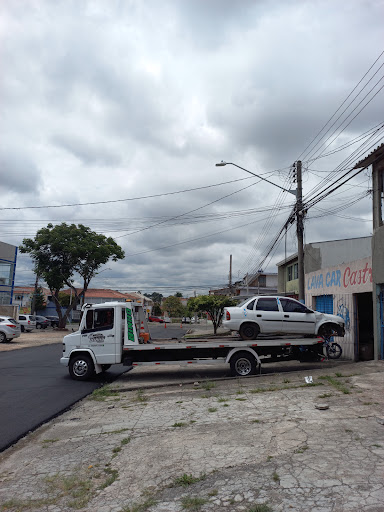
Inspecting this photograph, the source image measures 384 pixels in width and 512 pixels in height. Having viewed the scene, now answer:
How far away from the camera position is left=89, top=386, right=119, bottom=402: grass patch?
9.98 meters

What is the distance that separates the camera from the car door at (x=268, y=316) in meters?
12.2

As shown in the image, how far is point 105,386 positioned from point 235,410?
15.9 ft

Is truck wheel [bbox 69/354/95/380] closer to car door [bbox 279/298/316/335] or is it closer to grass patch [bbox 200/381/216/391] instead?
grass patch [bbox 200/381/216/391]

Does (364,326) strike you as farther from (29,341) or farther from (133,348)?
(29,341)

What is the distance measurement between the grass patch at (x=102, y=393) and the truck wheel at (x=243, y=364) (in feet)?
10.9

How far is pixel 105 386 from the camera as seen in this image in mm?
11398

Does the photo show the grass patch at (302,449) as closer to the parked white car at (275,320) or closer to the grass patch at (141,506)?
the grass patch at (141,506)

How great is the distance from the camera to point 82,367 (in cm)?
1207

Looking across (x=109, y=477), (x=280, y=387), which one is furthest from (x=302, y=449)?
A: (x=280, y=387)

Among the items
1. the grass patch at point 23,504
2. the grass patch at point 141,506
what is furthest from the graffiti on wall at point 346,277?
the grass patch at point 23,504

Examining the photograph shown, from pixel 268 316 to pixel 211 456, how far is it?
23.5 feet

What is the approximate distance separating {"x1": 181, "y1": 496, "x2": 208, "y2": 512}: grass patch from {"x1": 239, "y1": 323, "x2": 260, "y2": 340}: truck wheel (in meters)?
7.93

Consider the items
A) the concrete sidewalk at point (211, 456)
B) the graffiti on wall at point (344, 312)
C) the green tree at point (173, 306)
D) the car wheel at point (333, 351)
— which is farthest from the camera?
the green tree at point (173, 306)

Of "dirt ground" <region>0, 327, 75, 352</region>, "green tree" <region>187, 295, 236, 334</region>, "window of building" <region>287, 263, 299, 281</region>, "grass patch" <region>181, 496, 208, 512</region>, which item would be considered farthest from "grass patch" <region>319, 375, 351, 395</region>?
"window of building" <region>287, 263, 299, 281</region>
